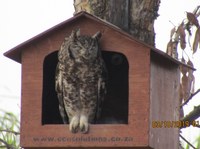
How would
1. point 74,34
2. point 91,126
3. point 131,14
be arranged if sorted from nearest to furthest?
1. point 91,126
2. point 74,34
3. point 131,14

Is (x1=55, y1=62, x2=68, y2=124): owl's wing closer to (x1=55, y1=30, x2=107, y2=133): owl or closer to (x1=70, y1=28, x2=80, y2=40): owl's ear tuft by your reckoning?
(x1=55, y1=30, x2=107, y2=133): owl

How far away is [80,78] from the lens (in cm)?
577

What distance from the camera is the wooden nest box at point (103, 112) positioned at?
5.54m

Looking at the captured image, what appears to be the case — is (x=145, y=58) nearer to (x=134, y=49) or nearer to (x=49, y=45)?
(x=134, y=49)

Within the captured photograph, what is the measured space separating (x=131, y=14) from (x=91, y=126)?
2.49ft

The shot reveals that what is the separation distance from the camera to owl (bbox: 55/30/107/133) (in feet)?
18.8

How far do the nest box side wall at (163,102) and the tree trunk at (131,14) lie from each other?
25cm

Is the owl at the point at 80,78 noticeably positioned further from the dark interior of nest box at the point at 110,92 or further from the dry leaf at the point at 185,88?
the dry leaf at the point at 185,88

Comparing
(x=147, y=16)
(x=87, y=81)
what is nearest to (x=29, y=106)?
(x=87, y=81)

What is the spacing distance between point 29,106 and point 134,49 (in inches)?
23.3

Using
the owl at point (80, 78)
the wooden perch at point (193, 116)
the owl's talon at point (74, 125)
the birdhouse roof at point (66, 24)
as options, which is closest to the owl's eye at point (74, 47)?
the owl at point (80, 78)
